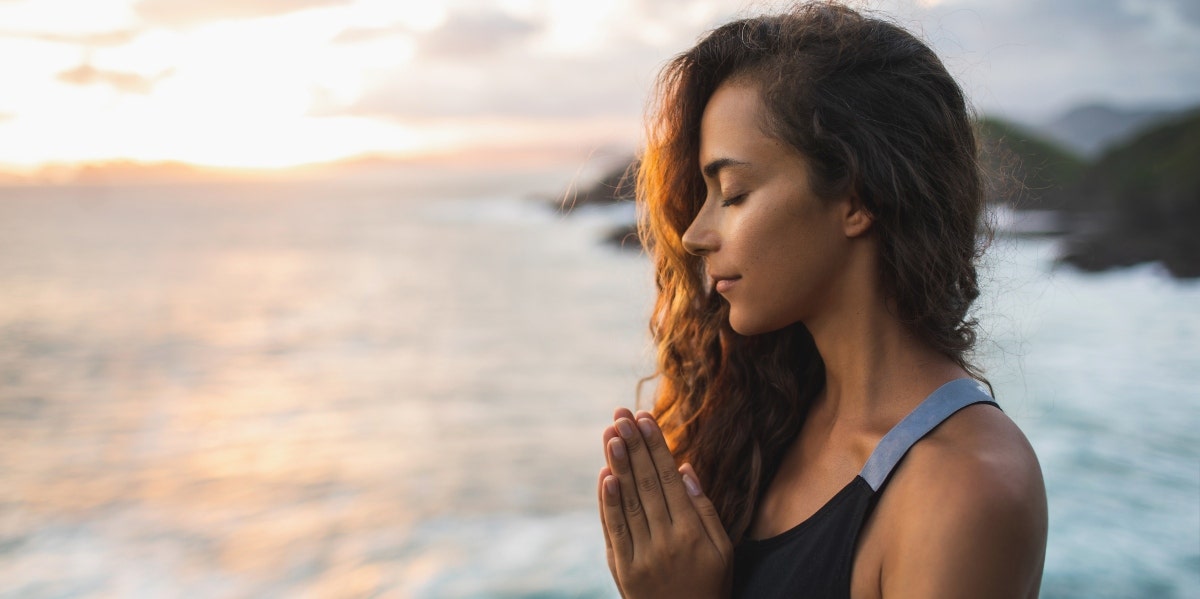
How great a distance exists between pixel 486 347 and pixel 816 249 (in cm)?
993

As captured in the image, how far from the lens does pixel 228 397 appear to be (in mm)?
9242

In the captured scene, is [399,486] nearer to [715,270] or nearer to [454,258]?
[715,270]

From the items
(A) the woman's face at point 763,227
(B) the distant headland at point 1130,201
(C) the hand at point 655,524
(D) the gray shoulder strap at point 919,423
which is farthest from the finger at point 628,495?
(B) the distant headland at point 1130,201

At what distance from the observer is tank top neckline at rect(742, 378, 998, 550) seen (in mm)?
1428

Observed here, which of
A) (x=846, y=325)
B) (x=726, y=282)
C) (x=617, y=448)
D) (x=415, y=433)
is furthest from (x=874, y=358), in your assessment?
(x=415, y=433)

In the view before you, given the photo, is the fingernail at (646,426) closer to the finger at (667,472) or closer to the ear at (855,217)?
the finger at (667,472)

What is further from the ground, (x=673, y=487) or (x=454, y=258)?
(x=673, y=487)

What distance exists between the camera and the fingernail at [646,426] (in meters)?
1.71

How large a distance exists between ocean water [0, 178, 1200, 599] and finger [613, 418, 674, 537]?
80 cm

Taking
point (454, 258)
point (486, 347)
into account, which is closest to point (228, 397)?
point (486, 347)

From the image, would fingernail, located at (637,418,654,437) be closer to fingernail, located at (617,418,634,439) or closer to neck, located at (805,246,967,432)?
fingernail, located at (617,418,634,439)

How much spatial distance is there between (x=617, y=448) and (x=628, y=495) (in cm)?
10

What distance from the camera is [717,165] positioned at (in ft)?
5.36

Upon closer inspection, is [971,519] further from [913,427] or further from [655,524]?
[655,524]
